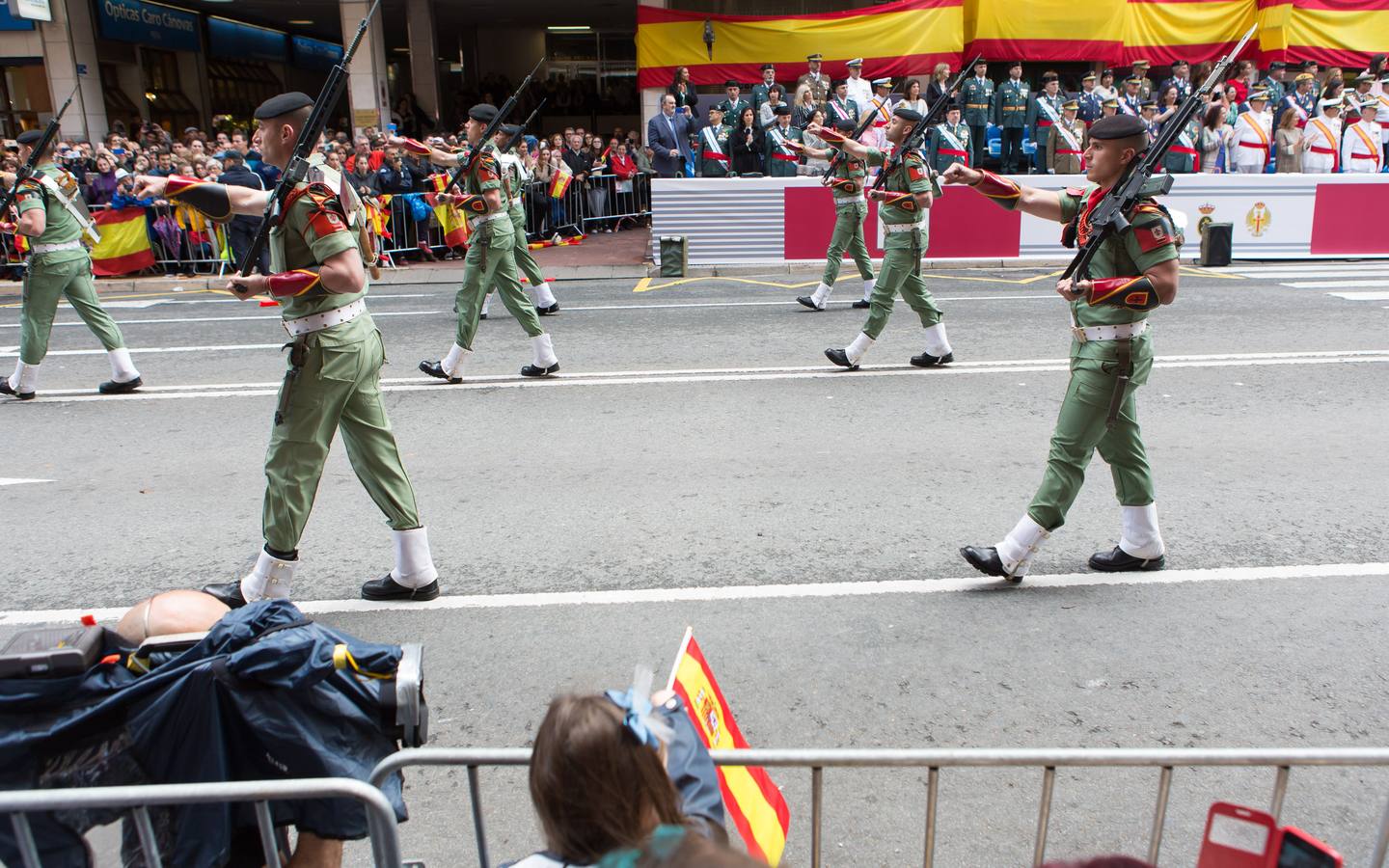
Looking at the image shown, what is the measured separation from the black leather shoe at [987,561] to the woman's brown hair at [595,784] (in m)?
3.35

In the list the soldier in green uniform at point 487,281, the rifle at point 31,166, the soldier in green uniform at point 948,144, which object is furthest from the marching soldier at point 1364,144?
the rifle at point 31,166

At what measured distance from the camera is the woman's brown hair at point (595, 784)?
192cm

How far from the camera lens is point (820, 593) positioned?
198 inches

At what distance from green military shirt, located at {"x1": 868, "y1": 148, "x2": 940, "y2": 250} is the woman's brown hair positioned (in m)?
7.53

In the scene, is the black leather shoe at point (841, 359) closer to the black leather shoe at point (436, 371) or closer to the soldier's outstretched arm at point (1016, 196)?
the black leather shoe at point (436, 371)

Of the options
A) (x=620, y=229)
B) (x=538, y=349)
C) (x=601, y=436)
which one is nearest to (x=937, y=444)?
(x=601, y=436)

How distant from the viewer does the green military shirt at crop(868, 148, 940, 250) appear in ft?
30.0

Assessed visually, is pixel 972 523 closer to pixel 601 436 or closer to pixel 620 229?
pixel 601 436

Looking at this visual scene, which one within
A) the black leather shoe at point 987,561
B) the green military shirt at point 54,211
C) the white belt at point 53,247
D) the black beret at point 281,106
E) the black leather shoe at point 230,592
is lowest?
the black leather shoe at point 987,561

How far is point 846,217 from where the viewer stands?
1209 cm

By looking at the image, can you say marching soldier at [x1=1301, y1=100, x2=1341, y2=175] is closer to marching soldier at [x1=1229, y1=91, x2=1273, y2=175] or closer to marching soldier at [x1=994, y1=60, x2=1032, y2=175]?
marching soldier at [x1=1229, y1=91, x2=1273, y2=175]

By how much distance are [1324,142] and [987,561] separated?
1594 centimetres

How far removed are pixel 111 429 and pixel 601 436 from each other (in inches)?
141

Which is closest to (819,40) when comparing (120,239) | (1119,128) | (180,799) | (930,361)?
(120,239)
